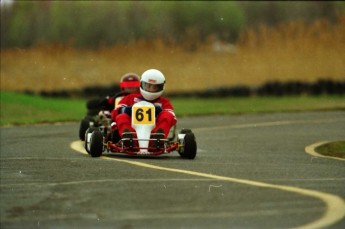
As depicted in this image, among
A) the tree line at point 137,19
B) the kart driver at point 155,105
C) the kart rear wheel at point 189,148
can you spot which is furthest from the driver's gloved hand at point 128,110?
the tree line at point 137,19

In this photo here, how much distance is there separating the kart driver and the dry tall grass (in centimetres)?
2395

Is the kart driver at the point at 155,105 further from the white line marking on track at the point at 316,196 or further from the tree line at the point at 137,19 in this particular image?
the tree line at the point at 137,19

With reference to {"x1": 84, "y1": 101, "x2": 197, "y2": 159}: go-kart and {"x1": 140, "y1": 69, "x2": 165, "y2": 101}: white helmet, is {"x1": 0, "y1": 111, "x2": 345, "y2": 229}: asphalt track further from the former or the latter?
{"x1": 140, "y1": 69, "x2": 165, "y2": 101}: white helmet

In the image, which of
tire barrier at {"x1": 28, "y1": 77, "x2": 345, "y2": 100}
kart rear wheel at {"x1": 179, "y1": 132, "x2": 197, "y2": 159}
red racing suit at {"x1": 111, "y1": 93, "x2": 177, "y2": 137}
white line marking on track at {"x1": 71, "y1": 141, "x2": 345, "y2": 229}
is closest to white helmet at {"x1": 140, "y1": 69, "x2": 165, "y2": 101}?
red racing suit at {"x1": 111, "y1": 93, "x2": 177, "y2": 137}

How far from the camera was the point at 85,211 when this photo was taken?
29.9ft

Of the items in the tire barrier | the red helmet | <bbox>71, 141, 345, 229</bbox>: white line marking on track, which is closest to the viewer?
<bbox>71, 141, 345, 229</bbox>: white line marking on track

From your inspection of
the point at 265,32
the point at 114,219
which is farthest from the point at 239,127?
the point at 265,32

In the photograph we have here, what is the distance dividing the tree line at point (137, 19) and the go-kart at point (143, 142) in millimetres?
24047

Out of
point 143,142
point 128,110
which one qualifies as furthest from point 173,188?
point 128,110

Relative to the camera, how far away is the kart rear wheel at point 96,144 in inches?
606

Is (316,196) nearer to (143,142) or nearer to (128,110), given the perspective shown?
(143,142)

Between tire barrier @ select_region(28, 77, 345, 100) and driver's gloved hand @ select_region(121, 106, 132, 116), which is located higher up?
driver's gloved hand @ select_region(121, 106, 132, 116)

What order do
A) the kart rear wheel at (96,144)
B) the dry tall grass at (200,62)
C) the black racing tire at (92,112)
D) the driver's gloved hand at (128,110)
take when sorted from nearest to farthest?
the kart rear wheel at (96,144)
the driver's gloved hand at (128,110)
the black racing tire at (92,112)
the dry tall grass at (200,62)

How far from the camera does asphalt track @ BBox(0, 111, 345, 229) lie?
8.72 m
